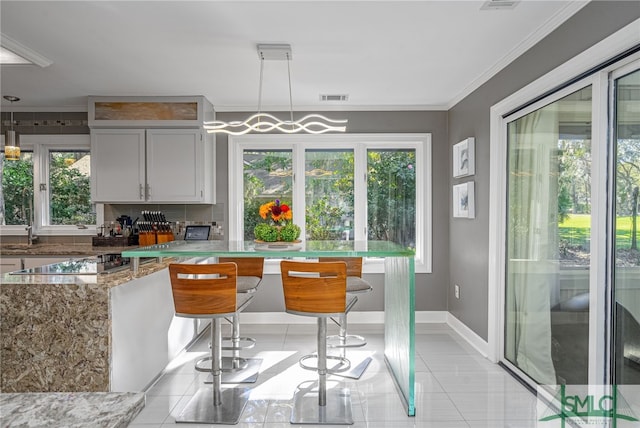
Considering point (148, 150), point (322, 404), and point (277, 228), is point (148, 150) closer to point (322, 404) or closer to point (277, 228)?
point (277, 228)

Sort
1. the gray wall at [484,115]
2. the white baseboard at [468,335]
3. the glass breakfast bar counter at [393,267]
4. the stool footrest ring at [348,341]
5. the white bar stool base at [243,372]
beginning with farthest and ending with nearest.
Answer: the stool footrest ring at [348,341] < the white baseboard at [468,335] < the white bar stool base at [243,372] < the glass breakfast bar counter at [393,267] < the gray wall at [484,115]

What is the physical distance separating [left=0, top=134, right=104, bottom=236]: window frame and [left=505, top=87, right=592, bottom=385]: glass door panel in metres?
4.32

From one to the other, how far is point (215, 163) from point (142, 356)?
2387 mm

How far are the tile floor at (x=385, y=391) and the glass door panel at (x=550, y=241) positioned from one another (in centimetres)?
35

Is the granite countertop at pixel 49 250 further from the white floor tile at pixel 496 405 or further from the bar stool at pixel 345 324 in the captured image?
the white floor tile at pixel 496 405

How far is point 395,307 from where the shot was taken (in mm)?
2896

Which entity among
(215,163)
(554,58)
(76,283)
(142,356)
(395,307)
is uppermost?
(554,58)

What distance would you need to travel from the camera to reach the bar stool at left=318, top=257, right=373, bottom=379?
300cm

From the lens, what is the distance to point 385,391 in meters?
2.77

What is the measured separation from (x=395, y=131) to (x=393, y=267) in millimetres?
2029

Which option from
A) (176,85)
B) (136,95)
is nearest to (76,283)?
(176,85)

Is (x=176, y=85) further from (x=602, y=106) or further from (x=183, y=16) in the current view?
(x=602, y=106)

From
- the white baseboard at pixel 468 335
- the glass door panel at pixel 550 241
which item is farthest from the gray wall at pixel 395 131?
the glass door panel at pixel 550 241

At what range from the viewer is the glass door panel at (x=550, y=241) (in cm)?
228
